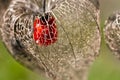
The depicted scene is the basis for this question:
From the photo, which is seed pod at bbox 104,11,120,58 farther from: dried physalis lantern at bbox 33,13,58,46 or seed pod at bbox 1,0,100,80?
dried physalis lantern at bbox 33,13,58,46

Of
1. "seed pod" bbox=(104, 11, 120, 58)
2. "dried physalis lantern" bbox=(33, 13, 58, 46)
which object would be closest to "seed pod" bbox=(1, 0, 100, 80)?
"dried physalis lantern" bbox=(33, 13, 58, 46)

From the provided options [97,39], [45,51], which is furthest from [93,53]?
[45,51]

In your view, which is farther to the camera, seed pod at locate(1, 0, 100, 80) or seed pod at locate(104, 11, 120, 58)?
seed pod at locate(104, 11, 120, 58)

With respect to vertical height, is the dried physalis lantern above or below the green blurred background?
above

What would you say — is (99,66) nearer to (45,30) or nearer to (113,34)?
(113,34)

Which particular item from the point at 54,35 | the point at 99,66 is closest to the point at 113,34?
the point at 99,66

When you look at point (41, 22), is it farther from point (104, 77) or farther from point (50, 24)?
point (104, 77)
